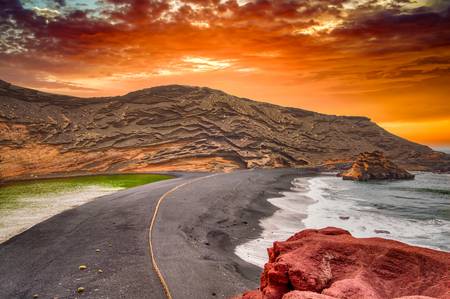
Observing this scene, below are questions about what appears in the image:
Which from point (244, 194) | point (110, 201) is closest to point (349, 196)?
point (244, 194)

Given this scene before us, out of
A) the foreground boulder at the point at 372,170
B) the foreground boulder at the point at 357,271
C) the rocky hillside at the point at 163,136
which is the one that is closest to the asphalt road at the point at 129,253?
the foreground boulder at the point at 357,271

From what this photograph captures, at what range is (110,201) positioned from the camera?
2770cm

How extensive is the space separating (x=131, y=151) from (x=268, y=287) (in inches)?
2976

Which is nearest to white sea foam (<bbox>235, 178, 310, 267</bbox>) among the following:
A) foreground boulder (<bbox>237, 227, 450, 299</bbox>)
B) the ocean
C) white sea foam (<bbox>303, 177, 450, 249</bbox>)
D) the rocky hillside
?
the ocean

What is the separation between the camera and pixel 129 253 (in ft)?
50.1

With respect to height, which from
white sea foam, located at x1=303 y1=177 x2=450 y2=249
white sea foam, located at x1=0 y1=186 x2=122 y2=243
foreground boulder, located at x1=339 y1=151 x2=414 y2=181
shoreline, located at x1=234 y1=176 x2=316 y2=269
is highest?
foreground boulder, located at x1=339 y1=151 x2=414 y2=181

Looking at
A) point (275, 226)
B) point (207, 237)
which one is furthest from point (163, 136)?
point (207, 237)

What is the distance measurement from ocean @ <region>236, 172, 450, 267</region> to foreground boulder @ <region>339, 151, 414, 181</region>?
643 inches

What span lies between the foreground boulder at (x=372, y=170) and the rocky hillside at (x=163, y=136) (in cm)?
2280

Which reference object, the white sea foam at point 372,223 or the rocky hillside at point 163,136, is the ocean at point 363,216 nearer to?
the white sea foam at point 372,223

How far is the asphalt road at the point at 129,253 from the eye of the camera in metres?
12.0

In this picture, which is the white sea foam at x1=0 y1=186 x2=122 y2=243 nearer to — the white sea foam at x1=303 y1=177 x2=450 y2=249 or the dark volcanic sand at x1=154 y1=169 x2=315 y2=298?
the dark volcanic sand at x1=154 y1=169 x2=315 y2=298

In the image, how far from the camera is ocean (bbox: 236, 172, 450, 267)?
20859mm

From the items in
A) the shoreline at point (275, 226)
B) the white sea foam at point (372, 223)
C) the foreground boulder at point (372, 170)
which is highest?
the foreground boulder at point (372, 170)
